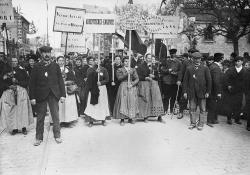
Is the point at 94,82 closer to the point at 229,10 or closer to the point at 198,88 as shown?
the point at 198,88

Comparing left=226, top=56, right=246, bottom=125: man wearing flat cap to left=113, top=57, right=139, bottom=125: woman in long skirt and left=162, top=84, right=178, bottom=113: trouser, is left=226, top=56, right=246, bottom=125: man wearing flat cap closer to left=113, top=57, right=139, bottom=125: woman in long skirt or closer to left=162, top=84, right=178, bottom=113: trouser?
left=162, top=84, right=178, bottom=113: trouser

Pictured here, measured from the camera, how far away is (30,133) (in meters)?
8.40

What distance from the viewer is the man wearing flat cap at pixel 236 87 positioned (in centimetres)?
954

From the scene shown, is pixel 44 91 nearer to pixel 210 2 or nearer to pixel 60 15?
pixel 60 15

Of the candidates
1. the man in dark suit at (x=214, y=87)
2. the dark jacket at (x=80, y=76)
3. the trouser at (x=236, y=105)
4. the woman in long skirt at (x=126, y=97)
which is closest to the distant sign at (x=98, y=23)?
the woman in long skirt at (x=126, y=97)

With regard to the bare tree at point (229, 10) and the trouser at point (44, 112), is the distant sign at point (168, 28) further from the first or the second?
the bare tree at point (229, 10)

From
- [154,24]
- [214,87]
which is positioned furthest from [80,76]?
[214,87]

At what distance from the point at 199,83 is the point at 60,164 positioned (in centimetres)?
454

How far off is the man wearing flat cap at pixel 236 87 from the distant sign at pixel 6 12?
6110mm

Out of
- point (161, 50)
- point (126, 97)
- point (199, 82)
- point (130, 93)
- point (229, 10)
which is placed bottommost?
point (126, 97)

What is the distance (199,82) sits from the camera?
8.92 meters

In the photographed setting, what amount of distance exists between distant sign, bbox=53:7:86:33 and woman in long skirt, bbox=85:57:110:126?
132 cm

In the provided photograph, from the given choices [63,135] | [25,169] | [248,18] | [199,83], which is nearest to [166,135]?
[199,83]

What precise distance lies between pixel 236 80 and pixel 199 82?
137 cm
